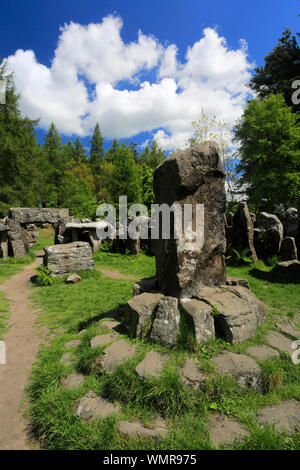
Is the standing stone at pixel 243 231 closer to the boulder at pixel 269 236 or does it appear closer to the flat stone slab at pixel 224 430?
the boulder at pixel 269 236

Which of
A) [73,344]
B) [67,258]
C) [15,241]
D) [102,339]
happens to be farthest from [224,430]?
[15,241]

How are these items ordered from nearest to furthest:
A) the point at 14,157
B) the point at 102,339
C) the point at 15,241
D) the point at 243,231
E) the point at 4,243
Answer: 1. the point at 102,339
2. the point at 243,231
3. the point at 4,243
4. the point at 15,241
5. the point at 14,157

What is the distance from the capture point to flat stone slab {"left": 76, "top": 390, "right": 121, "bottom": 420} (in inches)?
97.0

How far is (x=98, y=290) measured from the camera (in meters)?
7.28

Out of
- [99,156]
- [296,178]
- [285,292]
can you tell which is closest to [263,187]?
[296,178]

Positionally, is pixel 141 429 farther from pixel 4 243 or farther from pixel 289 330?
pixel 4 243

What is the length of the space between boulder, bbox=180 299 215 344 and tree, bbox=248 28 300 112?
22.2m

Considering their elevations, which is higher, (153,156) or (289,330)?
(153,156)

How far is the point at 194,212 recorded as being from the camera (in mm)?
4051

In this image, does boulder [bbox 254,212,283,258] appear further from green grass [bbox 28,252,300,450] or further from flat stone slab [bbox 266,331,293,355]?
flat stone slab [bbox 266,331,293,355]

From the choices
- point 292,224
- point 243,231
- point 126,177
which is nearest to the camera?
point 243,231

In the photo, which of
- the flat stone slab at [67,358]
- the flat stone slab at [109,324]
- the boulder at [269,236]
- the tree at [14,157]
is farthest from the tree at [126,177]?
the flat stone slab at [67,358]

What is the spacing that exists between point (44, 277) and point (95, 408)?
6342 millimetres

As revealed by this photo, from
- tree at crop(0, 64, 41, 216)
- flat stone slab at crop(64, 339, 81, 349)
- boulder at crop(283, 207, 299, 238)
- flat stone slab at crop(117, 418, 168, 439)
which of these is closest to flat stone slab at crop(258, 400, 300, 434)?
flat stone slab at crop(117, 418, 168, 439)
